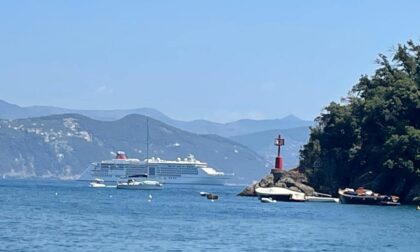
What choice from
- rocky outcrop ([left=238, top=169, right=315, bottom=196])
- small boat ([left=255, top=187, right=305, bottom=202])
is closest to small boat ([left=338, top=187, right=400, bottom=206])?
small boat ([left=255, top=187, right=305, bottom=202])

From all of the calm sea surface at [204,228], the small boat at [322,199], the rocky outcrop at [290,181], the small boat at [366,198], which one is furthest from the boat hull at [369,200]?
the rocky outcrop at [290,181]

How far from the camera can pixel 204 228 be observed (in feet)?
243

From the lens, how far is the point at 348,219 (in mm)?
88375

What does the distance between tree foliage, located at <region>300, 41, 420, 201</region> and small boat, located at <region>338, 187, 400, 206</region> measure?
12.5ft

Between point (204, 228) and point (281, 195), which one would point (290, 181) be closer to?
point (281, 195)

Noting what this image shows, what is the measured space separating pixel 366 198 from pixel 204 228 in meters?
41.8

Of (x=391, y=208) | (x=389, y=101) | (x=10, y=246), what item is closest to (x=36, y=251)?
(x=10, y=246)

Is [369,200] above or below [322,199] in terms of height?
below

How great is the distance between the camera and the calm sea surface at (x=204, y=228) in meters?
60.8

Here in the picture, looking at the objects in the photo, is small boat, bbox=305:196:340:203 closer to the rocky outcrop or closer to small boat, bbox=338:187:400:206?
small boat, bbox=338:187:400:206

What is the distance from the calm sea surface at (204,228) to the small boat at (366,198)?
623 cm

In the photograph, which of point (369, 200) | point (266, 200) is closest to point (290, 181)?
point (266, 200)

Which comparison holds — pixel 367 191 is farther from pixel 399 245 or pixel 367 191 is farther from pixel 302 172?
pixel 399 245

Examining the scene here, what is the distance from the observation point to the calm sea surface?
60750 millimetres
